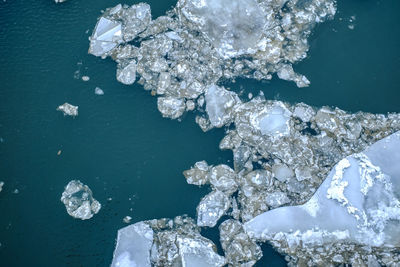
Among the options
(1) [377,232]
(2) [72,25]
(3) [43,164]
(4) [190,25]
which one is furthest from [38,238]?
(1) [377,232]

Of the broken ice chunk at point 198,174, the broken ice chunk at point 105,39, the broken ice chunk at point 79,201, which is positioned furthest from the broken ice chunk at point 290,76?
the broken ice chunk at point 79,201

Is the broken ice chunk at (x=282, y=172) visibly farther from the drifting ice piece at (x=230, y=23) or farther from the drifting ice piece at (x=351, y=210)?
the drifting ice piece at (x=230, y=23)

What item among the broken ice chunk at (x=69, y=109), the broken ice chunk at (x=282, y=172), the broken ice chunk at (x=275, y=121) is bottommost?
the broken ice chunk at (x=282, y=172)

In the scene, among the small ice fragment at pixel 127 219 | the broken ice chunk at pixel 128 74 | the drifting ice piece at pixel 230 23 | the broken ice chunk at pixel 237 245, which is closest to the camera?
the broken ice chunk at pixel 237 245

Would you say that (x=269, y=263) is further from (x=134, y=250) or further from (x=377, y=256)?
(x=134, y=250)

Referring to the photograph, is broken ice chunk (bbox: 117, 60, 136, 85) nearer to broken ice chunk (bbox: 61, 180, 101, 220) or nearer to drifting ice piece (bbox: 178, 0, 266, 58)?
drifting ice piece (bbox: 178, 0, 266, 58)

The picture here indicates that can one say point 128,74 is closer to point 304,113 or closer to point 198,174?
point 198,174
